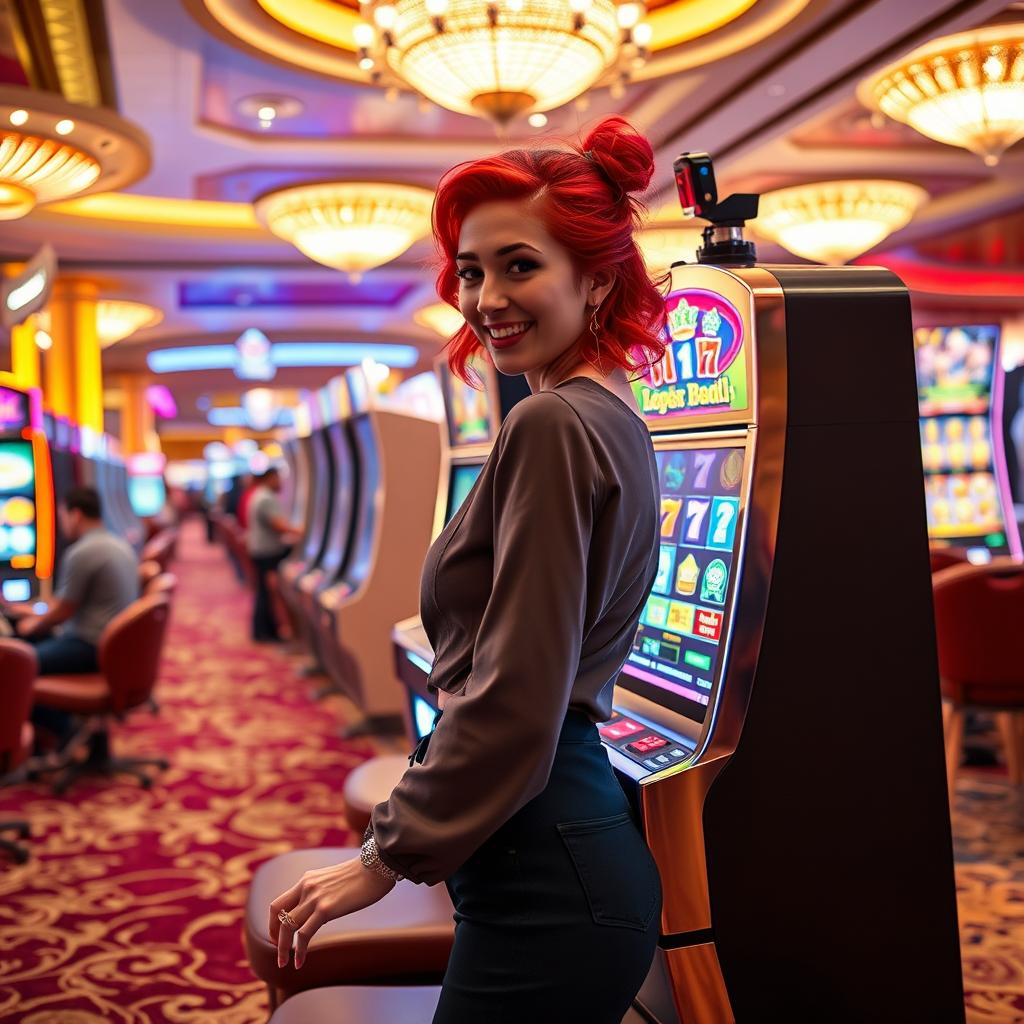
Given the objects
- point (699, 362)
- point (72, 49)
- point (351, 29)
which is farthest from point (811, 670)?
point (72, 49)

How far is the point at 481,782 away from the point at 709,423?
28.2 inches

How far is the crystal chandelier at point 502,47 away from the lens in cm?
387

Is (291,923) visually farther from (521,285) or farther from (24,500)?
(24,500)

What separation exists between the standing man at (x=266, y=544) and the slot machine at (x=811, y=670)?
621 centimetres

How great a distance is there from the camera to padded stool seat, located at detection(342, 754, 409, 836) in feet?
6.86

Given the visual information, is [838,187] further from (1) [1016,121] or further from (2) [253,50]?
(2) [253,50]

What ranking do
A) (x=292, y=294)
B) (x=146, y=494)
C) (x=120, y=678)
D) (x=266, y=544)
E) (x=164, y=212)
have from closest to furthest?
(x=120, y=678)
(x=266, y=544)
(x=164, y=212)
(x=292, y=294)
(x=146, y=494)

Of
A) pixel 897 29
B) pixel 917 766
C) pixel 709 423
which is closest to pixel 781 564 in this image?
pixel 709 423

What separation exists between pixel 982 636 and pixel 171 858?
2386 millimetres

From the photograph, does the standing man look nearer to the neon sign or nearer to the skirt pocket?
the neon sign

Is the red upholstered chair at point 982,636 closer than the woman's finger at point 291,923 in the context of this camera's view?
No

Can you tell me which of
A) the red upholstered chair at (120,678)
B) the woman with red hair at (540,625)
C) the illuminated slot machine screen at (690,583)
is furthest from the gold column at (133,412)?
the woman with red hair at (540,625)

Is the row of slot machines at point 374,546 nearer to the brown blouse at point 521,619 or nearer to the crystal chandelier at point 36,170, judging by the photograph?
the crystal chandelier at point 36,170

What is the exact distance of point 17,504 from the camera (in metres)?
4.43
